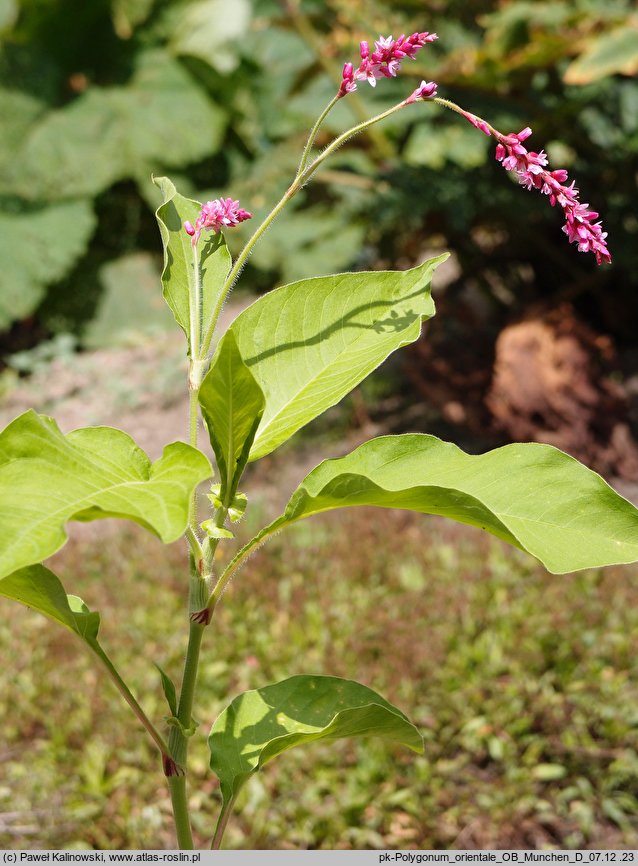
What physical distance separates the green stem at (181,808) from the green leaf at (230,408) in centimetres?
35

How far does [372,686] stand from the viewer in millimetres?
2773

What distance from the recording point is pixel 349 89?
3.51 feet

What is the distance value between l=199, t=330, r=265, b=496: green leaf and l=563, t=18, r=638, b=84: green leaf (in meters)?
3.07

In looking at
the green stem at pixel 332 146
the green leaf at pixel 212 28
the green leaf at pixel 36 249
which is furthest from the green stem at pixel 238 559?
the green leaf at pixel 212 28

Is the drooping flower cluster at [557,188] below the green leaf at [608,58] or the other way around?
the other way around

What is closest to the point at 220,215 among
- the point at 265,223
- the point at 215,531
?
the point at 265,223

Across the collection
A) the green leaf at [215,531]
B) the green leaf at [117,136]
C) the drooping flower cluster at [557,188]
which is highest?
the drooping flower cluster at [557,188]

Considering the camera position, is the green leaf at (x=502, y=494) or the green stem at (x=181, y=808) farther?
the green stem at (x=181, y=808)

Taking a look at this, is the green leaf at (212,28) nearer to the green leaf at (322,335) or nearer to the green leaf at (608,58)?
the green leaf at (608,58)

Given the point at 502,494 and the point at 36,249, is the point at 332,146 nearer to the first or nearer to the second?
the point at 502,494

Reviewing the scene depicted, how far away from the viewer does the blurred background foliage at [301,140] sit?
4.17m

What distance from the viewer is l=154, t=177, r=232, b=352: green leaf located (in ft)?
3.77

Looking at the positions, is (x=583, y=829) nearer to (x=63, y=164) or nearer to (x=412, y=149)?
(x=412, y=149)

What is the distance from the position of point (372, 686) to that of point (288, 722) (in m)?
1.59
